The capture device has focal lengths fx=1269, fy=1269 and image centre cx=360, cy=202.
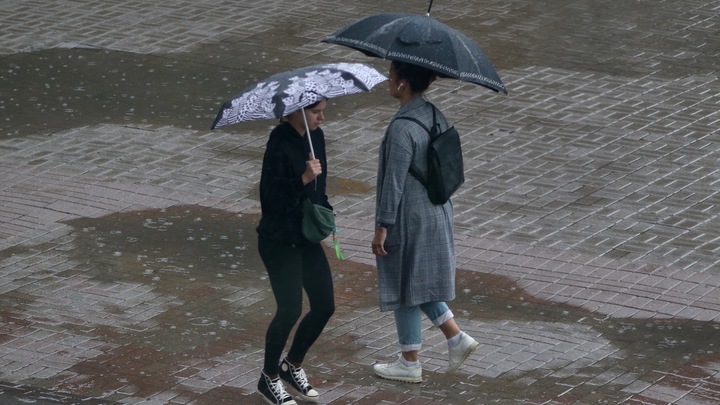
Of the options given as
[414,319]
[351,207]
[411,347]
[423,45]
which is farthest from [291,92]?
[351,207]

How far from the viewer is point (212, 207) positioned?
32.0 feet

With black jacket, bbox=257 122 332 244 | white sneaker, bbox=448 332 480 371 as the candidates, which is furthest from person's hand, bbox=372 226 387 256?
white sneaker, bbox=448 332 480 371

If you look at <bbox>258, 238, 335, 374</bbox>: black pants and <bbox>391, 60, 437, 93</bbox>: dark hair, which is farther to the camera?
<bbox>391, 60, 437, 93</bbox>: dark hair

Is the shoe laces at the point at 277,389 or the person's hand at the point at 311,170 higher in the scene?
the person's hand at the point at 311,170

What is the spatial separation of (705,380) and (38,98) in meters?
7.79

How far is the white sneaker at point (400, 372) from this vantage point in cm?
683

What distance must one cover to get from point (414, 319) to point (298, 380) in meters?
0.70

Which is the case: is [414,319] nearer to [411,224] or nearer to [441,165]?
[411,224]

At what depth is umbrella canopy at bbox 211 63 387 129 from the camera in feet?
19.8

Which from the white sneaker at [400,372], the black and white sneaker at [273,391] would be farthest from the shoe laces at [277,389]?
the white sneaker at [400,372]

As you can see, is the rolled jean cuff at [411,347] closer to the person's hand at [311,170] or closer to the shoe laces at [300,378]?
the shoe laces at [300,378]

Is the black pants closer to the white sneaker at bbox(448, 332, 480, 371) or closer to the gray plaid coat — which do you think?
the gray plaid coat

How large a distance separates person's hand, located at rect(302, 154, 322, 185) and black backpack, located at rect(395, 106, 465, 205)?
0.56 meters

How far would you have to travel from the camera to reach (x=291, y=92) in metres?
6.06
